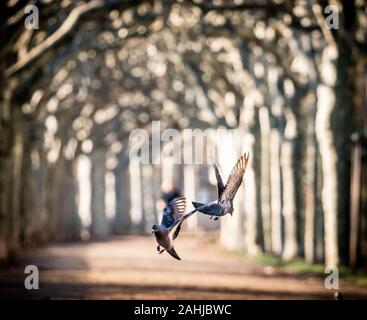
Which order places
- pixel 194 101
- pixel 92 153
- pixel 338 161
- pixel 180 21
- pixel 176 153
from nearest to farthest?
pixel 338 161 < pixel 180 21 < pixel 194 101 < pixel 92 153 < pixel 176 153

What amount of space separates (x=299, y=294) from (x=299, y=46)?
6580mm

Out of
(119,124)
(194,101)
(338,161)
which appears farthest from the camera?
(119,124)

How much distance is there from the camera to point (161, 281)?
1509 cm

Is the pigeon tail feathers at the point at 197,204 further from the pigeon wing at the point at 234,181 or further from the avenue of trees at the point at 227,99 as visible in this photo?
the avenue of trees at the point at 227,99

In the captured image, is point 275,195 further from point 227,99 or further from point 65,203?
point 65,203

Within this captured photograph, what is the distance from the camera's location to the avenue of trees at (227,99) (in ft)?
51.1

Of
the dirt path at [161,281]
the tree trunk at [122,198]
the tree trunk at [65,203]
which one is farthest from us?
the tree trunk at [122,198]

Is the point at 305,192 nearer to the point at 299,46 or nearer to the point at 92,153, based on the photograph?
the point at 299,46

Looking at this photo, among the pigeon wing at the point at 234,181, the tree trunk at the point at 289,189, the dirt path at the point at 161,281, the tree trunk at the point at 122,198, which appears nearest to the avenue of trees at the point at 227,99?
the tree trunk at the point at 289,189

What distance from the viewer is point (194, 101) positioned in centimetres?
3291

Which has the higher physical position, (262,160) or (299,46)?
(299,46)

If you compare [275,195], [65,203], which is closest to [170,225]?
[275,195]

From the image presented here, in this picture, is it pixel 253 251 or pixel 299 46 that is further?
pixel 253 251

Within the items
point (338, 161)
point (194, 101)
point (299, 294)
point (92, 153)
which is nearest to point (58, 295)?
point (299, 294)
